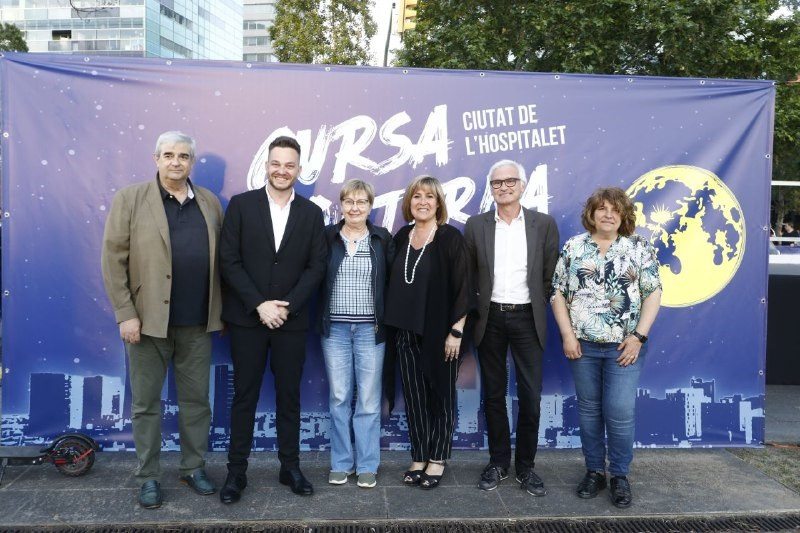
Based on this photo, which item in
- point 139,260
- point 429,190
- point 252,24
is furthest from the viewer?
point 252,24

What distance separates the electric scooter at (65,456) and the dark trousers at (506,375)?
233cm

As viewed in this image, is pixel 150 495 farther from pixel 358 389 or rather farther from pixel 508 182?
pixel 508 182

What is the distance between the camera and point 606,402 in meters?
3.24

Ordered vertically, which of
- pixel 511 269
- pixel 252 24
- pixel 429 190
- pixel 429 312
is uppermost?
pixel 252 24

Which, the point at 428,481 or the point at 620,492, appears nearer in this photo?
the point at 620,492

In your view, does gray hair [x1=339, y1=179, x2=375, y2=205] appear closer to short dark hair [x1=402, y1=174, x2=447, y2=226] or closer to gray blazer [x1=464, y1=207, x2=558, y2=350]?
short dark hair [x1=402, y1=174, x2=447, y2=226]

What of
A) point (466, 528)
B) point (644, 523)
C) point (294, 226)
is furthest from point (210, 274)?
point (644, 523)

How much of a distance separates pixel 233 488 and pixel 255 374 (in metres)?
0.61

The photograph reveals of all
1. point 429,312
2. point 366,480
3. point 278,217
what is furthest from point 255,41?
point 366,480

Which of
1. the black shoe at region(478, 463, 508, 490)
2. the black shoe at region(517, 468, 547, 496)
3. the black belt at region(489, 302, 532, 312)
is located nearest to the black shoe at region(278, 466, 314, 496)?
the black shoe at region(478, 463, 508, 490)

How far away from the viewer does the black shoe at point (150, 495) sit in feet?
10.2

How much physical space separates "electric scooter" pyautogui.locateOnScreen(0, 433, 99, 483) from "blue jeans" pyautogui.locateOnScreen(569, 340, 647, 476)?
282cm

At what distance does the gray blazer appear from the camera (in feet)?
10.9

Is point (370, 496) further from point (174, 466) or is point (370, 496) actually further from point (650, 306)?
point (650, 306)
